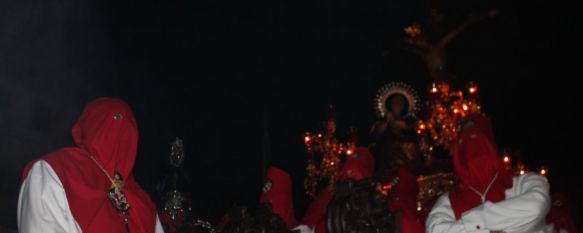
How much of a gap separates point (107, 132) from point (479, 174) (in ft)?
8.05

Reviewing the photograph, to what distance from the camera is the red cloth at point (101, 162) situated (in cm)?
343

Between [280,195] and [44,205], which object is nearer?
[44,205]

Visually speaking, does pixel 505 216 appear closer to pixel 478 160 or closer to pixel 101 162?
pixel 478 160

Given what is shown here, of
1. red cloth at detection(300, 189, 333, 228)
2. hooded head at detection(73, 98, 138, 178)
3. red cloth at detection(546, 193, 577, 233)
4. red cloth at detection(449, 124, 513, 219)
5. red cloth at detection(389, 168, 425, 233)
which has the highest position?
hooded head at detection(73, 98, 138, 178)

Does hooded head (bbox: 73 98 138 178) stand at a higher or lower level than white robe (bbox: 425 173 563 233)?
higher

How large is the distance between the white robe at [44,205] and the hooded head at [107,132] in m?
0.29

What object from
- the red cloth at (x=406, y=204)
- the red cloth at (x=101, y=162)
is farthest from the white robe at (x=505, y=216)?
the red cloth at (x=101, y=162)

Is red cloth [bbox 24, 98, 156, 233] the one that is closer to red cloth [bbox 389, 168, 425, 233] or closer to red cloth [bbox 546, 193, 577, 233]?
red cloth [bbox 389, 168, 425, 233]

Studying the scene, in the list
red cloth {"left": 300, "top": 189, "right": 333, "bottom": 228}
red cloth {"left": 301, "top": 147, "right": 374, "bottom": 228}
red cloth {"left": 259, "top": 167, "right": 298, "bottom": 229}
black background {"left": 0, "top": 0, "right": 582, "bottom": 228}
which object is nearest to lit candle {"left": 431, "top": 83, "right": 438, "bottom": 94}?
black background {"left": 0, "top": 0, "right": 582, "bottom": 228}

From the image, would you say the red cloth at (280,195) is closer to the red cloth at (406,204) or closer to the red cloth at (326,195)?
the red cloth at (326,195)

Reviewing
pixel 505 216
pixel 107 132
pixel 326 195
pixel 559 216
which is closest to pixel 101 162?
pixel 107 132

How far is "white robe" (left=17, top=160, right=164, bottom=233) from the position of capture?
10.6 feet

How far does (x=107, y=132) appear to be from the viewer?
11.8 feet

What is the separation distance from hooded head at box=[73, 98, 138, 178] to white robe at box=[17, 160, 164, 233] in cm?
29
